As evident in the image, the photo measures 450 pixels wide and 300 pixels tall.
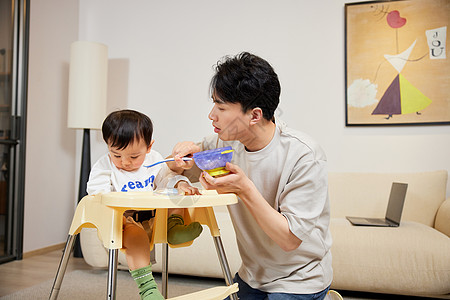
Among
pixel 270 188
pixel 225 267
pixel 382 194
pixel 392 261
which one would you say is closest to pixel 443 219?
pixel 382 194

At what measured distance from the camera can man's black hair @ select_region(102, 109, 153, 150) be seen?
1.29 metres

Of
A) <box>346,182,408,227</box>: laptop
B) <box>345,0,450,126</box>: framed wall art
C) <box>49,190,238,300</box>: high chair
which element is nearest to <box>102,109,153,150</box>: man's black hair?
<box>49,190,238,300</box>: high chair

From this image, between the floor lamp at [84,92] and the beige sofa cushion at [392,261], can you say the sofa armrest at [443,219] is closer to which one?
the beige sofa cushion at [392,261]

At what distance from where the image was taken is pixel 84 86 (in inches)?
120

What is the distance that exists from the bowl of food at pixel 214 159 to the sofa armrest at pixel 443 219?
180cm

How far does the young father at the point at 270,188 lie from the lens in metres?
1.11

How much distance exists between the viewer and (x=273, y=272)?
4.06 ft

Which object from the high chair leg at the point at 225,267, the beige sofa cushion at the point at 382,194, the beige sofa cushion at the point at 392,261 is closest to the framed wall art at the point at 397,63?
the beige sofa cushion at the point at 382,194

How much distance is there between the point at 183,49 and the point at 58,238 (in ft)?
6.01

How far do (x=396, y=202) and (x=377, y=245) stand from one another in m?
0.44

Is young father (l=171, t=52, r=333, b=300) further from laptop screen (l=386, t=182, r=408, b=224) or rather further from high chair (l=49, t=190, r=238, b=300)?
laptop screen (l=386, t=182, r=408, b=224)

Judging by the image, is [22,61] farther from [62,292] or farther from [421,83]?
[421,83]

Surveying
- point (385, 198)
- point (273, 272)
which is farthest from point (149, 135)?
point (385, 198)

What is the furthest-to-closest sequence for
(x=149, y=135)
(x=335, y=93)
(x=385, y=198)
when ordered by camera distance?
(x=335, y=93), (x=385, y=198), (x=149, y=135)
